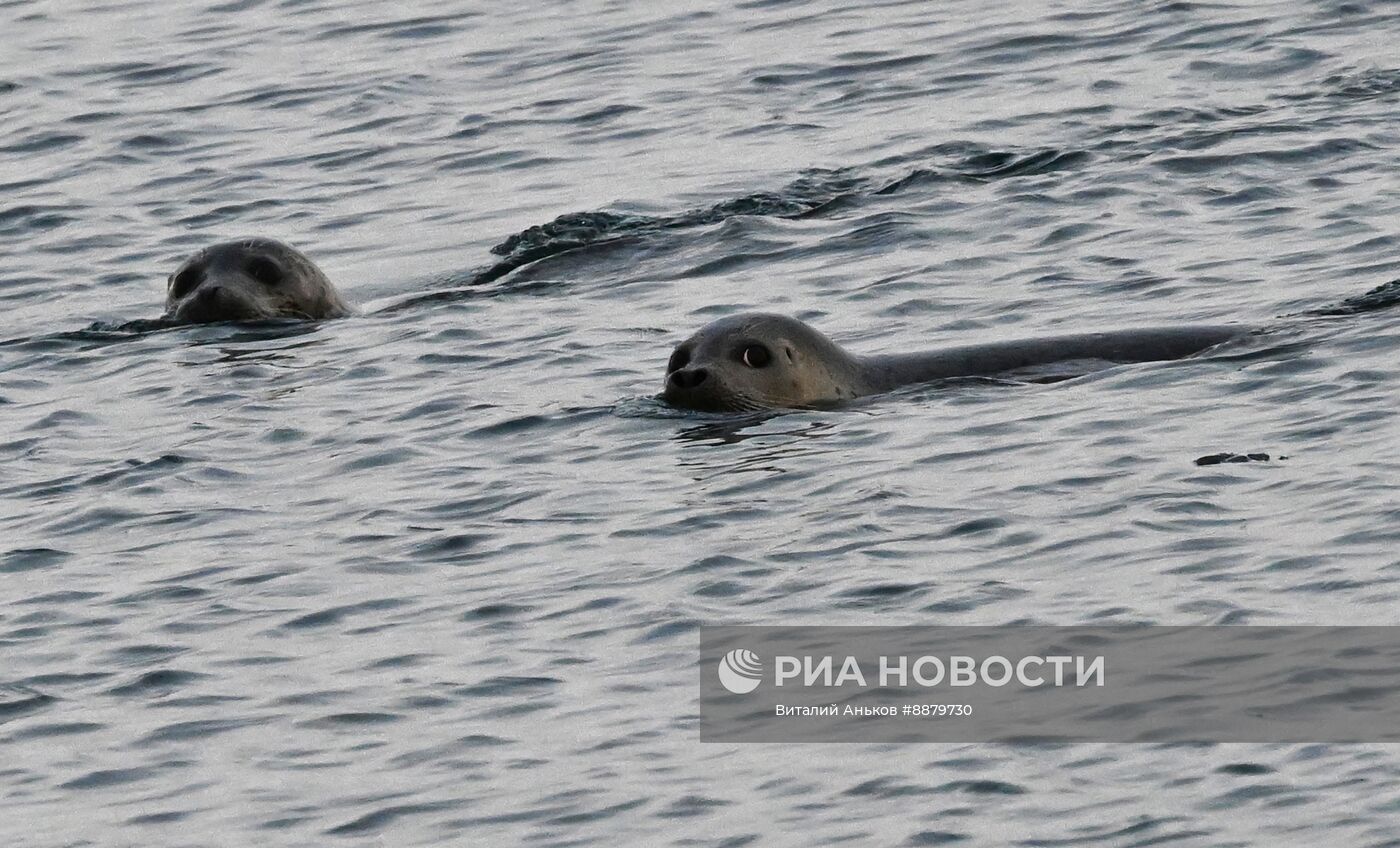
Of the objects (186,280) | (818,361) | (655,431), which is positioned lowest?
(655,431)

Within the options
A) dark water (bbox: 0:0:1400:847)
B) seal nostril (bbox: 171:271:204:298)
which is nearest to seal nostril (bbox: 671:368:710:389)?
dark water (bbox: 0:0:1400:847)

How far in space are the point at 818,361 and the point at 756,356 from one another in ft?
1.04

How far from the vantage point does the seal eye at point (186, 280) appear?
698 inches

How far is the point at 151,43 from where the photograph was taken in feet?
92.3

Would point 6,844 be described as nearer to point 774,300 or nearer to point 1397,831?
point 1397,831

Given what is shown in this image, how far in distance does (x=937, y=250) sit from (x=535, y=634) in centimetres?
745

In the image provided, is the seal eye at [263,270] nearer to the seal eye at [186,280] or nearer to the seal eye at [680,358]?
the seal eye at [186,280]

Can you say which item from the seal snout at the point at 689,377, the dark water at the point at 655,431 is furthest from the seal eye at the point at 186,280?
the seal snout at the point at 689,377

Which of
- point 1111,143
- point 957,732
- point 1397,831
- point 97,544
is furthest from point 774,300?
point 1397,831

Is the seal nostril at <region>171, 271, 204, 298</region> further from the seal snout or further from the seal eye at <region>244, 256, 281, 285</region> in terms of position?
the seal snout

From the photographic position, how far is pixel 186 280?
58.2 feet

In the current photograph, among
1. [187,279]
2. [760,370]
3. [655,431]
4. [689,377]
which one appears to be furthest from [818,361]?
[187,279]

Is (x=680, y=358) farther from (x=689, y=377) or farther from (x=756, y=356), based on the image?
(x=756, y=356)

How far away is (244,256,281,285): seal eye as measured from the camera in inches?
697
